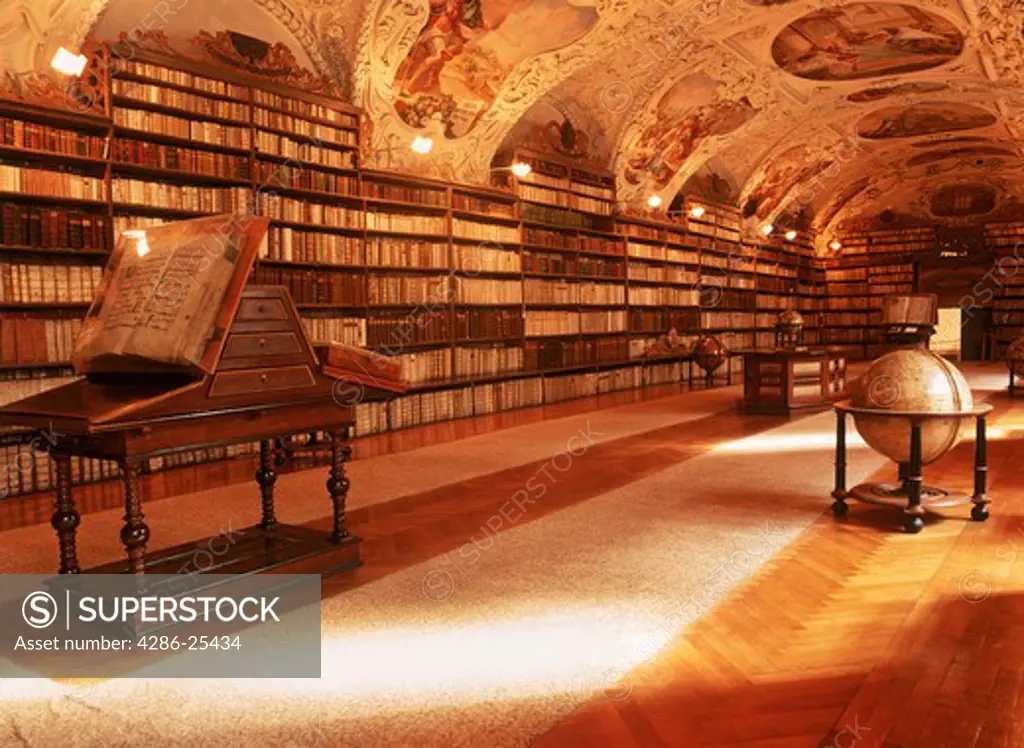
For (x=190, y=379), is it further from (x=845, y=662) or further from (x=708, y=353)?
(x=708, y=353)

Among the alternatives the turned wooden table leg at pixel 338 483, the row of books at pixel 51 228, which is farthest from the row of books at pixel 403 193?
the turned wooden table leg at pixel 338 483

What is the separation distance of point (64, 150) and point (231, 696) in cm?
616

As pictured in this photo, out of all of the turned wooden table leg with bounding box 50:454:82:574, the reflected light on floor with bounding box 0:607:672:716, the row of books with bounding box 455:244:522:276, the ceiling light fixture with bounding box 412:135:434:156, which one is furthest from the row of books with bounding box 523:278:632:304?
the reflected light on floor with bounding box 0:607:672:716

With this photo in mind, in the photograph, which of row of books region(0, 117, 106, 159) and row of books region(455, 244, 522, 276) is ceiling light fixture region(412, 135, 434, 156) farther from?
row of books region(0, 117, 106, 159)

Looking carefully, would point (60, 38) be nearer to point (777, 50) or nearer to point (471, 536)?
point (471, 536)

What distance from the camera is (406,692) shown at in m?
3.10

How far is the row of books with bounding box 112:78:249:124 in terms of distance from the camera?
791cm

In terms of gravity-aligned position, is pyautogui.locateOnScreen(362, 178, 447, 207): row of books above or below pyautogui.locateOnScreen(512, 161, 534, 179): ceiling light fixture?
below

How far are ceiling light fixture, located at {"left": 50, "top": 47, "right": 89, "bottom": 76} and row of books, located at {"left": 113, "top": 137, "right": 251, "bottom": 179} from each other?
2.38 ft

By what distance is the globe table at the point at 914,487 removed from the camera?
5.38 meters

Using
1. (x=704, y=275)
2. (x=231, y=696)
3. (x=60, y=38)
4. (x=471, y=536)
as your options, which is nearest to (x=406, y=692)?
(x=231, y=696)

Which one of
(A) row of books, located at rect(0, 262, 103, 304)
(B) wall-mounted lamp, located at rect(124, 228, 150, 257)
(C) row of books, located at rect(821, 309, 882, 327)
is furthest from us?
(C) row of books, located at rect(821, 309, 882, 327)

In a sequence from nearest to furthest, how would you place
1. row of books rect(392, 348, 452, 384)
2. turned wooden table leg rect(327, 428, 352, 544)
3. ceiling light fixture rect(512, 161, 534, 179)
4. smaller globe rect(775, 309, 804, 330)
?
1. turned wooden table leg rect(327, 428, 352, 544)
2. row of books rect(392, 348, 452, 384)
3. smaller globe rect(775, 309, 804, 330)
4. ceiling light fixture rect(512, 161, 534, 179)

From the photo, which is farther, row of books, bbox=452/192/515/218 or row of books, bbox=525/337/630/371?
row of books, bbox=525/337/630/371
